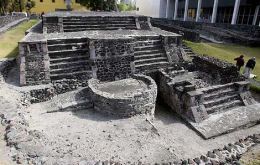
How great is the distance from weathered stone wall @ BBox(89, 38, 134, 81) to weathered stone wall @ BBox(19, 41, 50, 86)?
2.16 m

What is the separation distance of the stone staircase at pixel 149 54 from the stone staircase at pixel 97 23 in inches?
125

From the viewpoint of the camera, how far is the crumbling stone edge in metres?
5.80

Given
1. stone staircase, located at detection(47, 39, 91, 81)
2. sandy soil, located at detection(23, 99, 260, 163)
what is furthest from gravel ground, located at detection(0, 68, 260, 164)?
stone staircase, located at detection(47, 39, 91, 81)

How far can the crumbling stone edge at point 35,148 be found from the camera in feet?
19.0

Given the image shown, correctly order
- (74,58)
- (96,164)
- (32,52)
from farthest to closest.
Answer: (74,58) < (32,52) < (96,164)

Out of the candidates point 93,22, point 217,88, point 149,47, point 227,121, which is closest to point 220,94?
point 217,88

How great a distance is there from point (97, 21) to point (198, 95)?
9.52 m

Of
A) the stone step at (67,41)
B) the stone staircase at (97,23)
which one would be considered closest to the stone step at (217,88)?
the stone step at (67,41)

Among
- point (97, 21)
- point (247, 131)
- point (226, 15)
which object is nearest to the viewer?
point (247, 131)

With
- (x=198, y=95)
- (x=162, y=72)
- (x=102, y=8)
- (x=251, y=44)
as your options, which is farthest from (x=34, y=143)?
(x=102, y=8)

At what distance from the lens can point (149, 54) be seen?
43.8 ft

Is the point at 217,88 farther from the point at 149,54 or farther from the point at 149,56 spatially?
the point at 149,54

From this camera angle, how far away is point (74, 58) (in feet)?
38.1

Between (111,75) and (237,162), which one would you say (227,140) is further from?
(111,75)
